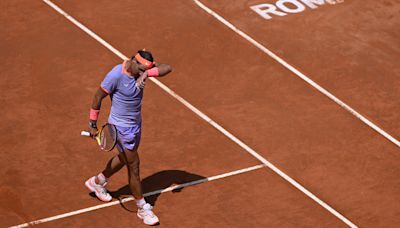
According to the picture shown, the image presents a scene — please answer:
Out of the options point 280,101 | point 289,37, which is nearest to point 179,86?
point 280,101

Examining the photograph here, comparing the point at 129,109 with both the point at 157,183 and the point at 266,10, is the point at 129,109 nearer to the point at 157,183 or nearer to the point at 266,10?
the point at 157,183

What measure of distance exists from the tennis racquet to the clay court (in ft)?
3.81

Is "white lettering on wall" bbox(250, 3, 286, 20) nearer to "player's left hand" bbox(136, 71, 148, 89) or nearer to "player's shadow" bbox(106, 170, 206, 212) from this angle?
"player's shadow" bbox(106, 170, 206, 212)

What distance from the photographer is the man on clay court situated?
1251 centimetres

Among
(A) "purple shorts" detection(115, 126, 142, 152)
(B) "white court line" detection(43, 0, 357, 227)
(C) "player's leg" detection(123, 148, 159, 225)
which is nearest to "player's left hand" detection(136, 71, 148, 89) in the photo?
(A) "purple shorts" detection(115, 126, 142, 152)

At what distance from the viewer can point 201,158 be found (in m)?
15.1

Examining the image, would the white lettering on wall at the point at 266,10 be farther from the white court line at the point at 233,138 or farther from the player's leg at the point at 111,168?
the player's leg at the point at 111,168

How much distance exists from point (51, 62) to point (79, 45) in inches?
35.0

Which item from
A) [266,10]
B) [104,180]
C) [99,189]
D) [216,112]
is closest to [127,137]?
[104,180]

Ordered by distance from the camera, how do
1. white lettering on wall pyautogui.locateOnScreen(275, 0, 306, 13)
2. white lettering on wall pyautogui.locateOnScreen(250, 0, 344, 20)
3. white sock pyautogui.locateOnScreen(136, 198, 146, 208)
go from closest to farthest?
white sock pyautogui.locateOnScreen(136, 198, 146, 208) → white lettering on wall pyautogui.locateOnScreen(250, 0, 344, 20) → white lettering on wall pyautogui.locateOnScreen(275, 0, 306, 13)

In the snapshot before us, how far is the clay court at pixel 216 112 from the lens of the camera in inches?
552

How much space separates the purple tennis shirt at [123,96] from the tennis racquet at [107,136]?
105mm

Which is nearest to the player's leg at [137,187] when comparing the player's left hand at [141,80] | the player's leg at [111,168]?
the player's leg at [111,168]

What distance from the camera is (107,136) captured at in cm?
1311
